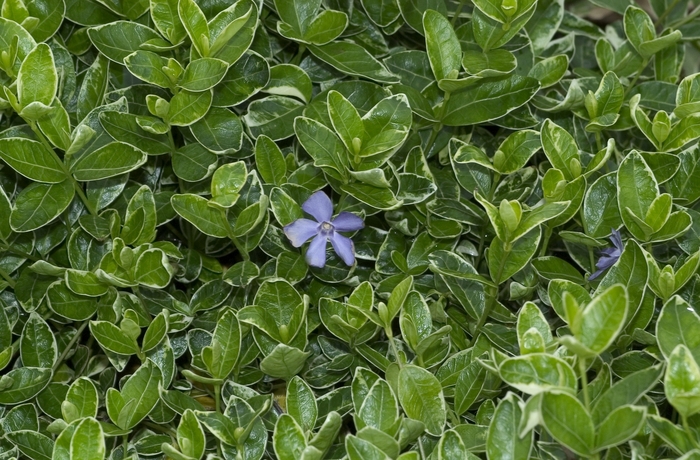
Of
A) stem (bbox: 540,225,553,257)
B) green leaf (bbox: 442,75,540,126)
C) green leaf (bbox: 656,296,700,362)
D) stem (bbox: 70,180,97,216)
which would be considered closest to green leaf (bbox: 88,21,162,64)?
stem (bbox: 70,180,97,216)

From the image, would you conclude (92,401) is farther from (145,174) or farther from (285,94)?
(285,94)

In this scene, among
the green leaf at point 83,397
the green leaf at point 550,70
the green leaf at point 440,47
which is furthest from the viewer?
the green leaf at point 550,70

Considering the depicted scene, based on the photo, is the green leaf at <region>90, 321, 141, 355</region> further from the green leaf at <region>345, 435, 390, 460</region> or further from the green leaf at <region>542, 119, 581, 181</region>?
the green leaf at <region>542, 119, 581, 181</region>

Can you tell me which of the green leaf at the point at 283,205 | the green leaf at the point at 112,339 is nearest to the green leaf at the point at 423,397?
the green leaf at the point at 283,205

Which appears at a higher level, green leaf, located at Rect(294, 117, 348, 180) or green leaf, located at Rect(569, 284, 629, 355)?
green leaf, located at Rect(569, 284, 629, 355)

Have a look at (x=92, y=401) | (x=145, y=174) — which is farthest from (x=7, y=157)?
(x=92, y=401)

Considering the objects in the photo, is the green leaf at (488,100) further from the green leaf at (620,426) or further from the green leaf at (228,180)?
the green leaf at (620,426)
